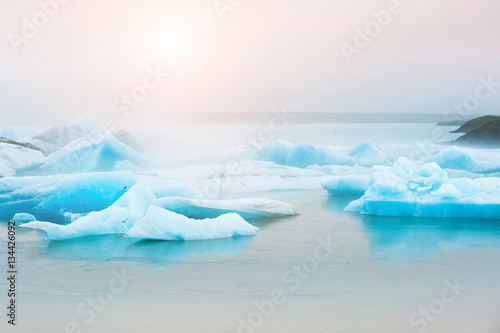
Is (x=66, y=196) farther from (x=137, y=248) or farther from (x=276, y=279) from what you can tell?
(x=276, y=279)

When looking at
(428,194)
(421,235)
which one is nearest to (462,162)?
(428,194)

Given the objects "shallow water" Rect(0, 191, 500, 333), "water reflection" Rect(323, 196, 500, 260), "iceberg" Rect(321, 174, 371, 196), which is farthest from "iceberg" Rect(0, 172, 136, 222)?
"iceberg" Rect(321, 174, 371, 196)

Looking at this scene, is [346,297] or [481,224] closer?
[346,297]

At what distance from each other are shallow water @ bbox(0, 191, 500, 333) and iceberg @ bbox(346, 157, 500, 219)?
0.61 feet

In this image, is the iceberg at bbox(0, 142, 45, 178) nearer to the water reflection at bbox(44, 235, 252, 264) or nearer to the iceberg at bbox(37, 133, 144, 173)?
the iceberg at bbox(37, 133, 144, 173)

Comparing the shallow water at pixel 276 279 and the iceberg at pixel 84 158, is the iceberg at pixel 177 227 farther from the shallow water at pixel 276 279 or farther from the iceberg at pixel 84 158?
the iceberg at pixel 84 158

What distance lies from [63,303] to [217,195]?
4134 mm

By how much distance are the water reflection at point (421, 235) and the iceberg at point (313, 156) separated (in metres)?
3.58

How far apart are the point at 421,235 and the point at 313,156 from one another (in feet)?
15.6

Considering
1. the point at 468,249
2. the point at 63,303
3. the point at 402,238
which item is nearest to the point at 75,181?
the point at 63,303

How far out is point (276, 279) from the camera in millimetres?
4570

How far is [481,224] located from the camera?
649 centimetres

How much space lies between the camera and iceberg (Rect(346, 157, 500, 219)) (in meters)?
6.45

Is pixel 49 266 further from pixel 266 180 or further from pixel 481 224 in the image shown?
pixel 266 180
